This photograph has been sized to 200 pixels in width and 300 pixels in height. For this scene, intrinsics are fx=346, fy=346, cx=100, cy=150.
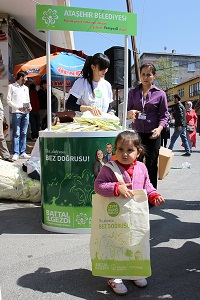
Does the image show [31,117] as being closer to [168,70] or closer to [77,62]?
[77,62]

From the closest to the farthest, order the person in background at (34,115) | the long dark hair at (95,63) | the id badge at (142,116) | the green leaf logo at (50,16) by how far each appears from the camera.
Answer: the green leaf logo at (50,16) < the long dark hair at (95,63) < the id badge at (142,116) < the person in background at (34,115)

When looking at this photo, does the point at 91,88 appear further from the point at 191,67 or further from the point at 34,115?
the point at 191,67

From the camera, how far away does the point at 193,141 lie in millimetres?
12195

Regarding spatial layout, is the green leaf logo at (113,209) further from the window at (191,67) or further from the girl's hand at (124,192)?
the window at (191,67)

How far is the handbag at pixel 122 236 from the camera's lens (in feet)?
7.96

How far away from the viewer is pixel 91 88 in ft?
13.3

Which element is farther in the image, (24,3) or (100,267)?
(24,3)

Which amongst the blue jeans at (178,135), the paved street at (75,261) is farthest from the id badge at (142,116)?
the blue jeans at (178,135)

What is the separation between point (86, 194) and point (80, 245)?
0.53m

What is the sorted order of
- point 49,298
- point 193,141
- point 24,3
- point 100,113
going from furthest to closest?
point 193,141, point 24,3, point 100,113, point 49,298

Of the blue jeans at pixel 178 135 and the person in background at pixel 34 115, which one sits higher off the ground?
the person in background at pixel 34 115

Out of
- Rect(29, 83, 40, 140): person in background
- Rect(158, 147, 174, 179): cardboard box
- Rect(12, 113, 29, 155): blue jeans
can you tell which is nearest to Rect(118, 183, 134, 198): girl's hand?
Rect(158, 147, 174, 179): cardboard box

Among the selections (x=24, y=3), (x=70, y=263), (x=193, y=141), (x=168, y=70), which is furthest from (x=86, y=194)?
(x=168, y=70)

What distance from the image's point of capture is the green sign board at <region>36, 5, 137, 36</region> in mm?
3498
